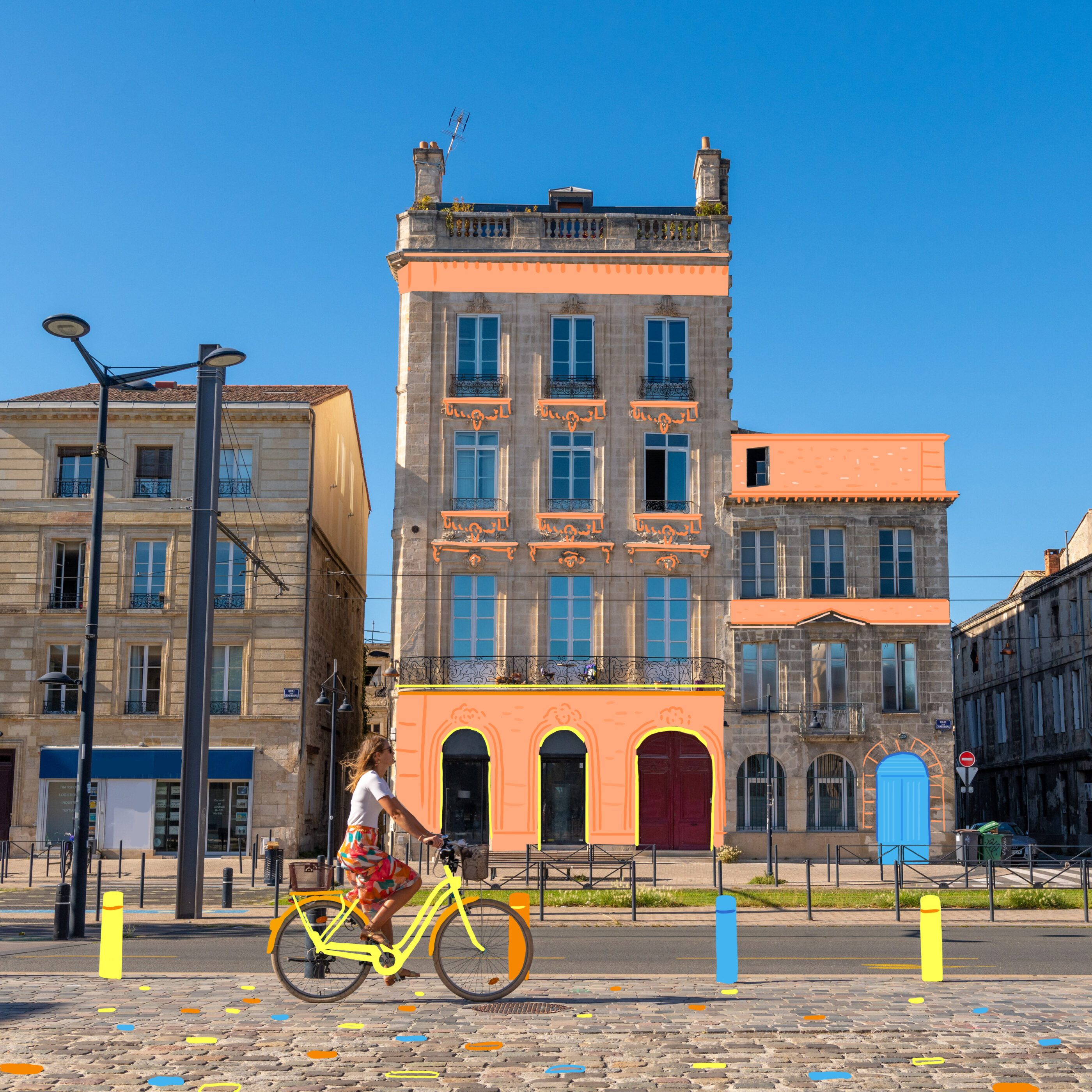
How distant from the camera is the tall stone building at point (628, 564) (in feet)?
112

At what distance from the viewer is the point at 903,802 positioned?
33781mm

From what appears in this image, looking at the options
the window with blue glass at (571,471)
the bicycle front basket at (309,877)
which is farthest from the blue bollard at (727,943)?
the window with blue glass at (571,471)

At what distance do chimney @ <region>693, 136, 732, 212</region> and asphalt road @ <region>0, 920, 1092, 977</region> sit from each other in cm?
2399

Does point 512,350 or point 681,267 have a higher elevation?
point 681,267

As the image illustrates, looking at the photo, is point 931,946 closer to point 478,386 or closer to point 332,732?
point 332,732

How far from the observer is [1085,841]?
1789 inches

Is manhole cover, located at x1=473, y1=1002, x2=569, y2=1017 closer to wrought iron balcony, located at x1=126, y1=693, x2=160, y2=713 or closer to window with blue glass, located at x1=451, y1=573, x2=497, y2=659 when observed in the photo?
window with blue glass, located at x1=451, y1=573, x2=497, y2=659

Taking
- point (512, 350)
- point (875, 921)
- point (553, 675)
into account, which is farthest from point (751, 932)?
point (512, 350)

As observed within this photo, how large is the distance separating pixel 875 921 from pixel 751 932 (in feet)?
10.2

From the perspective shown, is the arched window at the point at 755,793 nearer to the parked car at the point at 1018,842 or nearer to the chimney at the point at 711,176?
the parked car at the point at 1018,842

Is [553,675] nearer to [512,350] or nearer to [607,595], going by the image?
[607,595]

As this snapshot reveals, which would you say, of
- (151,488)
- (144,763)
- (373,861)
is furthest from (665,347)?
(373,861)

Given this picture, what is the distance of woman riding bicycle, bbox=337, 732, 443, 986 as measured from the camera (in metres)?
9.12

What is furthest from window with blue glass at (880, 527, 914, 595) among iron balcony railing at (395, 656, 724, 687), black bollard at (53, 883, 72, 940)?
black bollard at (53, 883, 72, 940)
